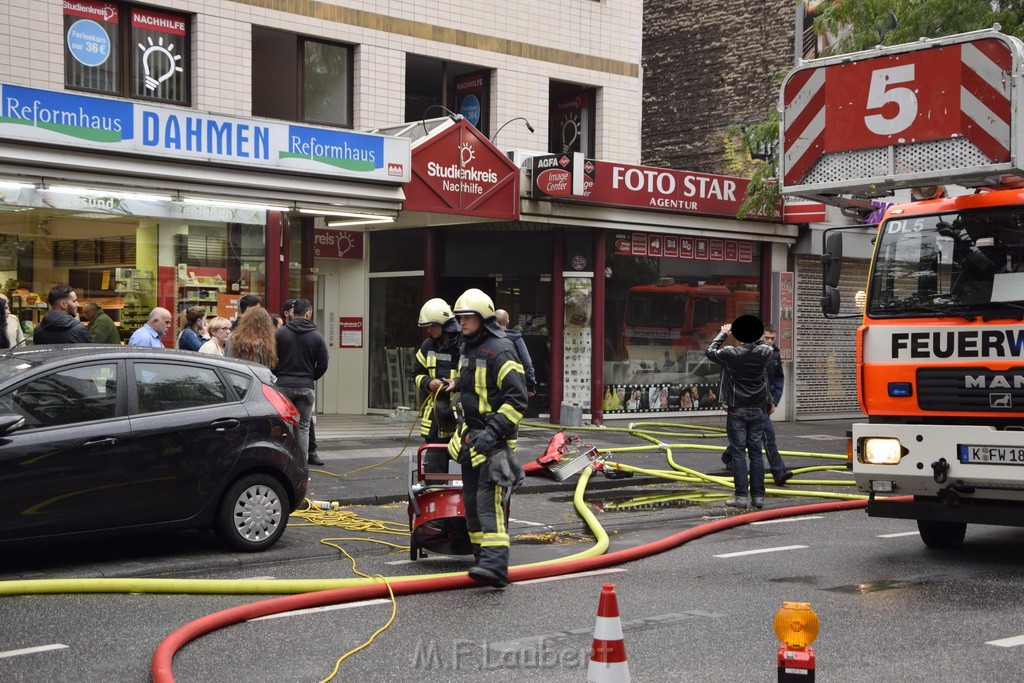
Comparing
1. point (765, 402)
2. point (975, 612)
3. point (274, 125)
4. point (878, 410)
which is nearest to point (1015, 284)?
point (878, 410)

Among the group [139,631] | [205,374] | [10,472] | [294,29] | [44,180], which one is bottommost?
[139,631]

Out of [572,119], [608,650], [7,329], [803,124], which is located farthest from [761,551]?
[572,119]

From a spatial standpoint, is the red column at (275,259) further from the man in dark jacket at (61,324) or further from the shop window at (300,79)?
the man in dark jacket at (61,324)

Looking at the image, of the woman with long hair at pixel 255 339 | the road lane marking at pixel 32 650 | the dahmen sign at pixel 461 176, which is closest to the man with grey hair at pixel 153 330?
the woman with long hair at pixel 255 339

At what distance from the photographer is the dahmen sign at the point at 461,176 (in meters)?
17.1

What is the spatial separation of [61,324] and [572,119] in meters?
12.0

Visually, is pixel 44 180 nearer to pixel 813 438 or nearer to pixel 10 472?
pixel 10 472

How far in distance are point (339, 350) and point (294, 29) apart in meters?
5.33

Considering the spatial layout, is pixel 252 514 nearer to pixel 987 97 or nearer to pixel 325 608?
pixel 325 608

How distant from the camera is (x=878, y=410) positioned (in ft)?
30.2

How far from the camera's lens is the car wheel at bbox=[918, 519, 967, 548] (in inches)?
385

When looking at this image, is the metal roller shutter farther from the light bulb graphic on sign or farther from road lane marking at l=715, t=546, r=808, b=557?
road lane marking at l=715, t=546, r=808, b=557

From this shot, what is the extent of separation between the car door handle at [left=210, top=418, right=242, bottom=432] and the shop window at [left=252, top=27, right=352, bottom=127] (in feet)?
32.7

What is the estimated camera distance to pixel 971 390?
8797 millimetres
